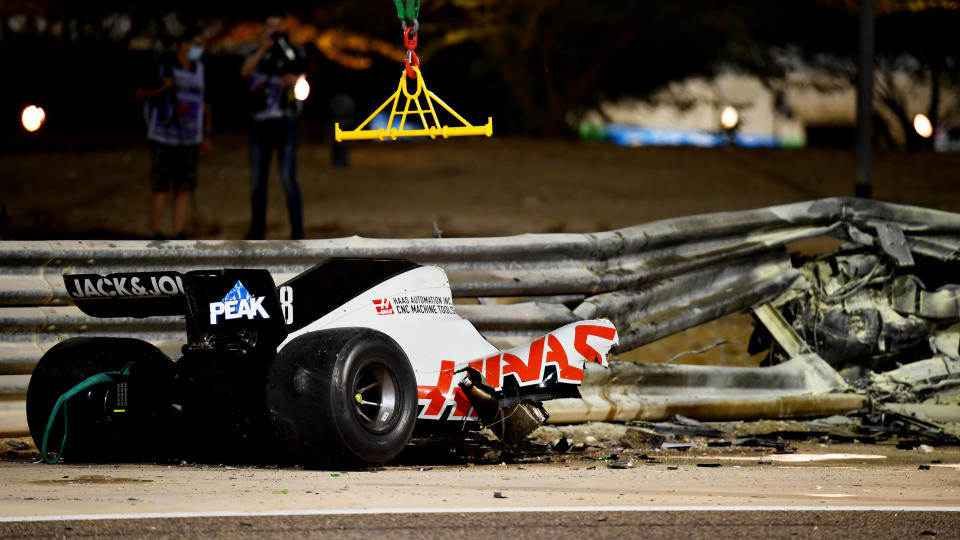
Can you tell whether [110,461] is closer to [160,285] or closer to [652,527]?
[160,285]

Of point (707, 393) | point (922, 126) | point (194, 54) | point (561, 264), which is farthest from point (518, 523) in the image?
point (194, 54)

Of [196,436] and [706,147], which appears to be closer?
[196,436]

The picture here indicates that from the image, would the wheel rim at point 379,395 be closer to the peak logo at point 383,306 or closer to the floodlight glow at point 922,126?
the peak logo at point 383,306

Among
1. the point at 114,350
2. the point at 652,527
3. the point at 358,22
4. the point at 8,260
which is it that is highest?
the point at 358,22

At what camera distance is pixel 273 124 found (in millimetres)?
11398

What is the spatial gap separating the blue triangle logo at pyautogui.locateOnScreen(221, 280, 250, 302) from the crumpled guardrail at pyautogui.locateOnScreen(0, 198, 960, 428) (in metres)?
1.31

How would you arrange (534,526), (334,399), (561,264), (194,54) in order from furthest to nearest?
(194,54)
(561,264)
(334,399)
(534,526)

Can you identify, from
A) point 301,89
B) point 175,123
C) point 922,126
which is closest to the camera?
point 922,126

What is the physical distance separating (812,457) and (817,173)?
35.5ft

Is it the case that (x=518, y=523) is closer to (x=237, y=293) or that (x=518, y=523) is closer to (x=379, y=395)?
(x=379, y=395)

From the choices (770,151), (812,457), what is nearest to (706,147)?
(770,151)

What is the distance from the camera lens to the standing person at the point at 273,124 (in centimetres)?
1138

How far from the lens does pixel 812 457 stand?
7.53 metres

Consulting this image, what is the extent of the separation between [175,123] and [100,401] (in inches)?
193
